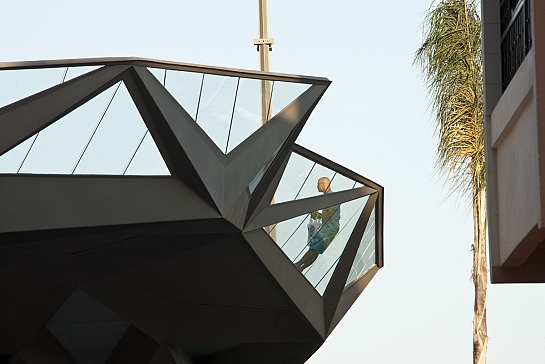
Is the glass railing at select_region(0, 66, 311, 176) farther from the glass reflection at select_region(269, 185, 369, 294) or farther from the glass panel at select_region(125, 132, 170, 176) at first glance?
the glass reflection at select_region(269, 185, 369, 294)

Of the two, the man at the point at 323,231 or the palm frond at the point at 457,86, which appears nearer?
the man at the point at 323,231

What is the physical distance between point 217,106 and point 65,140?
238cm

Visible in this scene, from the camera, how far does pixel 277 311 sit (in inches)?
646

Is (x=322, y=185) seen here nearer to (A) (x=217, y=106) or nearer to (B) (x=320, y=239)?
(B) (x=320, y=239)

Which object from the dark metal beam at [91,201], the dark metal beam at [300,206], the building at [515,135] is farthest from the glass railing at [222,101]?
the building at [515,135]

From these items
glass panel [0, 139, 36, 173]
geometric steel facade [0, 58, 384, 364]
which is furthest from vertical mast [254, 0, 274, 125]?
glass panel [0, 139, 36, 173]

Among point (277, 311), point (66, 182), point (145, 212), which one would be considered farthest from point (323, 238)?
point (66, 182)

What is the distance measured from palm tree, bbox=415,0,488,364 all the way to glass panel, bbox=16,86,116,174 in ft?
51.8

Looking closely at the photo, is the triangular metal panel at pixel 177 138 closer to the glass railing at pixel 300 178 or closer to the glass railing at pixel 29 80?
the glass railing at pixel 29 80

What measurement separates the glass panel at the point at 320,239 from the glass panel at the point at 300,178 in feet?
1.62

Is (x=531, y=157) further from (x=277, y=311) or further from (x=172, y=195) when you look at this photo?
(x=277, y=311)

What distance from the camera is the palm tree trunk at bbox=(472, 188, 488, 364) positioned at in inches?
918

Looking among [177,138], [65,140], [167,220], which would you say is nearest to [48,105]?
[65,140]

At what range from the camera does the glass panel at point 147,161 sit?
11.0 metres
